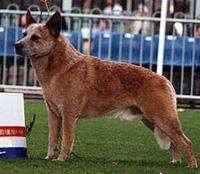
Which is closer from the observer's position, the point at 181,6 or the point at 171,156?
the point at 171,156

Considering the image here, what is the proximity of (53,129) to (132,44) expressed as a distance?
294 inches

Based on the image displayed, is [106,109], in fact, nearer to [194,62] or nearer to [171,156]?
[171,156]

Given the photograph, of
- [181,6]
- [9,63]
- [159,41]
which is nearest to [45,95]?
[159,41]

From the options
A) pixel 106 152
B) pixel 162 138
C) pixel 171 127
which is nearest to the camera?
pixel 171 127

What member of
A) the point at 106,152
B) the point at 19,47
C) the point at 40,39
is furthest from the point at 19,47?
the point at 106,152

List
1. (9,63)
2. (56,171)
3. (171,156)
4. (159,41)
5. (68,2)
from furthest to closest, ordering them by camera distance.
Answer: (68,2) < (9,63) < (159,41) < (171,156) < (56,171)

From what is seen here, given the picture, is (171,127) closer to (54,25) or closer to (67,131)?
(67,131)

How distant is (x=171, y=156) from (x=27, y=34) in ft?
7.24

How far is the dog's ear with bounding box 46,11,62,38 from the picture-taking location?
7.11 metres

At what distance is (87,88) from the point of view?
7.26m

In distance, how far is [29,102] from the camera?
15.0 metres

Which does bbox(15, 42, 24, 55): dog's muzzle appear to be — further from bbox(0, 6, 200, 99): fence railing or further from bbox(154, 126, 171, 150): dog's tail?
bbox(0, 6, 200, 99): fence railing

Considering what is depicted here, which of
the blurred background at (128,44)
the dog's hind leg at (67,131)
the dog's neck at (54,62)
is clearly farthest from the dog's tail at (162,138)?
the blurred background at (128,44)

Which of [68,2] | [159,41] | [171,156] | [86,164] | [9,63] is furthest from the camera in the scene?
[68,2]
